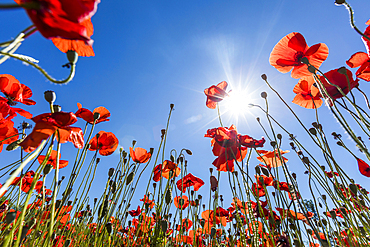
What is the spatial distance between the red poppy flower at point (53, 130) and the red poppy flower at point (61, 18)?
453mm

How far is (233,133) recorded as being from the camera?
4.66 feet

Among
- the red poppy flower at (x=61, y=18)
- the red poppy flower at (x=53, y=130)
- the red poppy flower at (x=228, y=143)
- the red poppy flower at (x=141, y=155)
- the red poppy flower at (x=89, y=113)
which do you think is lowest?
the red poppy flower at (x=61, y=18)

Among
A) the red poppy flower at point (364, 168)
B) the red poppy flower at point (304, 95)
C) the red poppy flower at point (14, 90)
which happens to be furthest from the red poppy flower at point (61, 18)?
the red poppy flower at point (364, 168)

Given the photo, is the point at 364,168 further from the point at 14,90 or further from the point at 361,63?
the point at 14,90

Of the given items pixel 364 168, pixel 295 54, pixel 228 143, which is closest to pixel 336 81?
pixel 295 54

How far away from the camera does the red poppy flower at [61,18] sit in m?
0.33

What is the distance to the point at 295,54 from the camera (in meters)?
1.53

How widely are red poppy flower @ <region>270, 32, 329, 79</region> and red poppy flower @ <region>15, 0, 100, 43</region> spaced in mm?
1545

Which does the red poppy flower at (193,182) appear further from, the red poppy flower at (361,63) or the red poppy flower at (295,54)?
the red poppy flower at (361,63)

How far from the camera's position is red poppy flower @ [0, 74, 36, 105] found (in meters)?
1.37

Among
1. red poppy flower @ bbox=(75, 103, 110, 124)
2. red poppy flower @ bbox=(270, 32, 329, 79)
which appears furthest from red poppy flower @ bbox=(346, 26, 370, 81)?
red poppy flower @ bbox=(75, 103, 110, 124)

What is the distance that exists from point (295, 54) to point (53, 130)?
1.74 meters

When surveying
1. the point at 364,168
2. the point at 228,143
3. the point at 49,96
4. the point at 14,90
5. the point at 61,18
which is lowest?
the point at 61,18

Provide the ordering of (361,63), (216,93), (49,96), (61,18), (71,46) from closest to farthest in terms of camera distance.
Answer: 1. (61,18)
2. (71,46)
3. (49,96)
4. (361,63)
5. (216,93)
